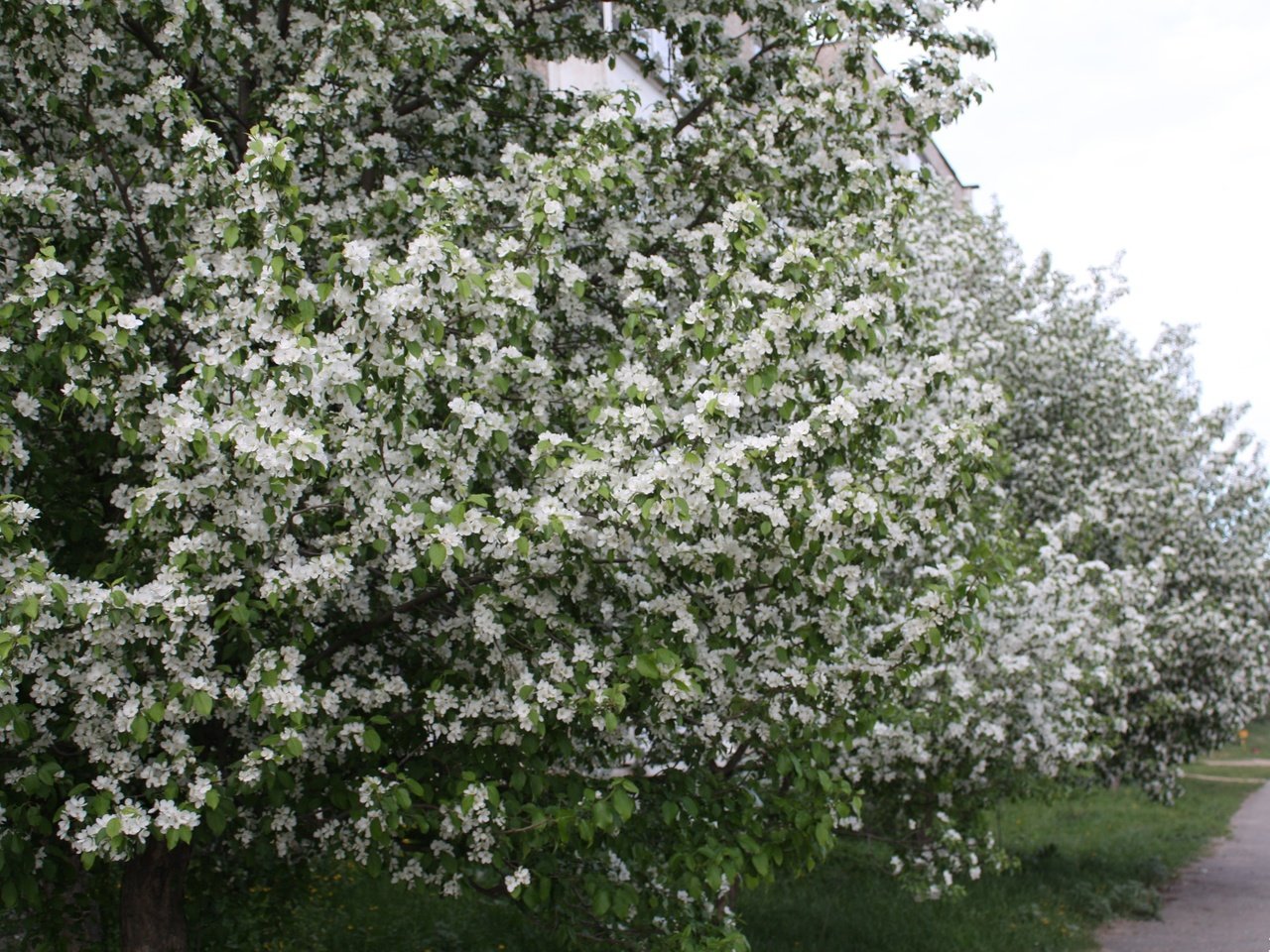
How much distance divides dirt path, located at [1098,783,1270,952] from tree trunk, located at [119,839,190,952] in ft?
29.7

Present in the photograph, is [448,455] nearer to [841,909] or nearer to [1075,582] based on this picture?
[1075,582]

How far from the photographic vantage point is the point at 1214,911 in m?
14.1

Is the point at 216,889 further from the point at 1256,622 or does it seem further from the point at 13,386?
the point at 1256,622

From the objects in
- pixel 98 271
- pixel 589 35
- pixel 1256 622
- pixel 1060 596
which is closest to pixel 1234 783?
pixel 1256 622

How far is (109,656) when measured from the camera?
4637 mm

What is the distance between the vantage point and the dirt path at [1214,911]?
12.1m

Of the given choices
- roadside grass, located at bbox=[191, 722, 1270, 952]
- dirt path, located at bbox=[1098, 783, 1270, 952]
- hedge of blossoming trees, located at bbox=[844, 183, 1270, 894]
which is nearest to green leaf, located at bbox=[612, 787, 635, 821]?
roadside grass, located at bbox=[191, 722, 1270, 952]

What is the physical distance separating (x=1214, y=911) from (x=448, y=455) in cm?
1237

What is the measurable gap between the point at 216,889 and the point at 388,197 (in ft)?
11.2

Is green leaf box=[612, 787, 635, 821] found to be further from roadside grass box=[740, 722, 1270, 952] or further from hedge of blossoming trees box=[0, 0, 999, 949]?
roadside grass box=[740, 722, 1270, 952]

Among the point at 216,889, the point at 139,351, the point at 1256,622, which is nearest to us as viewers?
the point at 139,351

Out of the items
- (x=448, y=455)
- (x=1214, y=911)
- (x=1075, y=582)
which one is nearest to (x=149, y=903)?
(x=448, y=455)

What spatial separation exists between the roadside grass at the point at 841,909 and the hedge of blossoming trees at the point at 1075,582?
1062 millimetres

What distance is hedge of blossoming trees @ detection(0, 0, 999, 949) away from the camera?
4.62 meters
